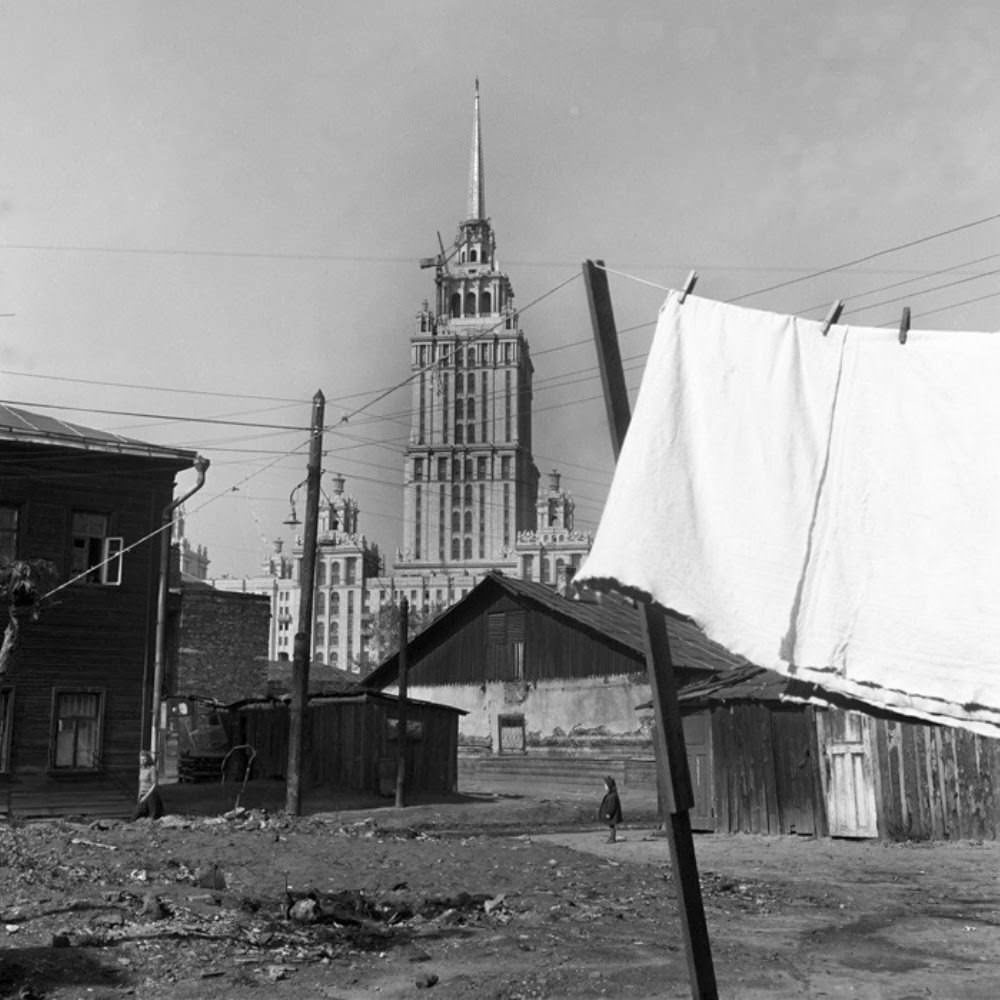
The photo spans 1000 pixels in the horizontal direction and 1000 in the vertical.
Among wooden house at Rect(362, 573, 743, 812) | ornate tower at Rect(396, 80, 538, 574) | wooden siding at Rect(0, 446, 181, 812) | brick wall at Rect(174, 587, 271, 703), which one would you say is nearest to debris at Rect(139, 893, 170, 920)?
wooden siding at Rect(0, 446, 181, 812)

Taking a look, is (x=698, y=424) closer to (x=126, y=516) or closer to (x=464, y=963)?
(x=464, y=963)

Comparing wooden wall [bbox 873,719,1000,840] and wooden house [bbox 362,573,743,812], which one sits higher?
wooden house [bbox 362,573,743,812]

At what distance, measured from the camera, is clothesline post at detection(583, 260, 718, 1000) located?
5.49 meters

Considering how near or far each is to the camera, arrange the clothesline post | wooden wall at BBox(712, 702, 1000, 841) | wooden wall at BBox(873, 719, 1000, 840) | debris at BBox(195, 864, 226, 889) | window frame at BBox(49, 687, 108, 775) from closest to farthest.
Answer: the clothesline post
debris at BBox(195, 864, 226, 889)
wooden wall at BBox(873, 719, 1000, 840)
wooden wall at BBox(712, 702, 1000, 841)
window frame at BBox(49, 687, 108, 775)

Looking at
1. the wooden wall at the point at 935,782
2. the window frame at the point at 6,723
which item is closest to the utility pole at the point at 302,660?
the window frame at the point at 6,723

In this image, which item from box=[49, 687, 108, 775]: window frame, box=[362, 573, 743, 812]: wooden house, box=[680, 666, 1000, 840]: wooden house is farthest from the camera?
box=[362, 573, 743, 812]: wooden house

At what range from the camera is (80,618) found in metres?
26.0

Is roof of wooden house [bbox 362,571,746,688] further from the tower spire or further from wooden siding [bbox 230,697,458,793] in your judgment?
the tower spire

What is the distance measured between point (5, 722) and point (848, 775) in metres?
17.2

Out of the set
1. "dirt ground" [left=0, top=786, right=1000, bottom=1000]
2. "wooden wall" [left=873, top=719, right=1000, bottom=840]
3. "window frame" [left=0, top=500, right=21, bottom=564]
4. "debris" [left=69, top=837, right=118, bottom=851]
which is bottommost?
"dirt ground" [left=0, top=786, right=1000, bottom=1000]

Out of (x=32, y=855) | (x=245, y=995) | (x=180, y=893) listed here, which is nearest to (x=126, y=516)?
(x=32, y=855)

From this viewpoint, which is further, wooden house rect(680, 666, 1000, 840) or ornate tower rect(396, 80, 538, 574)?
ornate tower rect(396, 80, 538, 574)

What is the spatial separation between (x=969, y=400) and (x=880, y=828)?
1924cm

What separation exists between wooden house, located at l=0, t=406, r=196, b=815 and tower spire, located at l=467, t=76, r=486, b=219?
515ft
